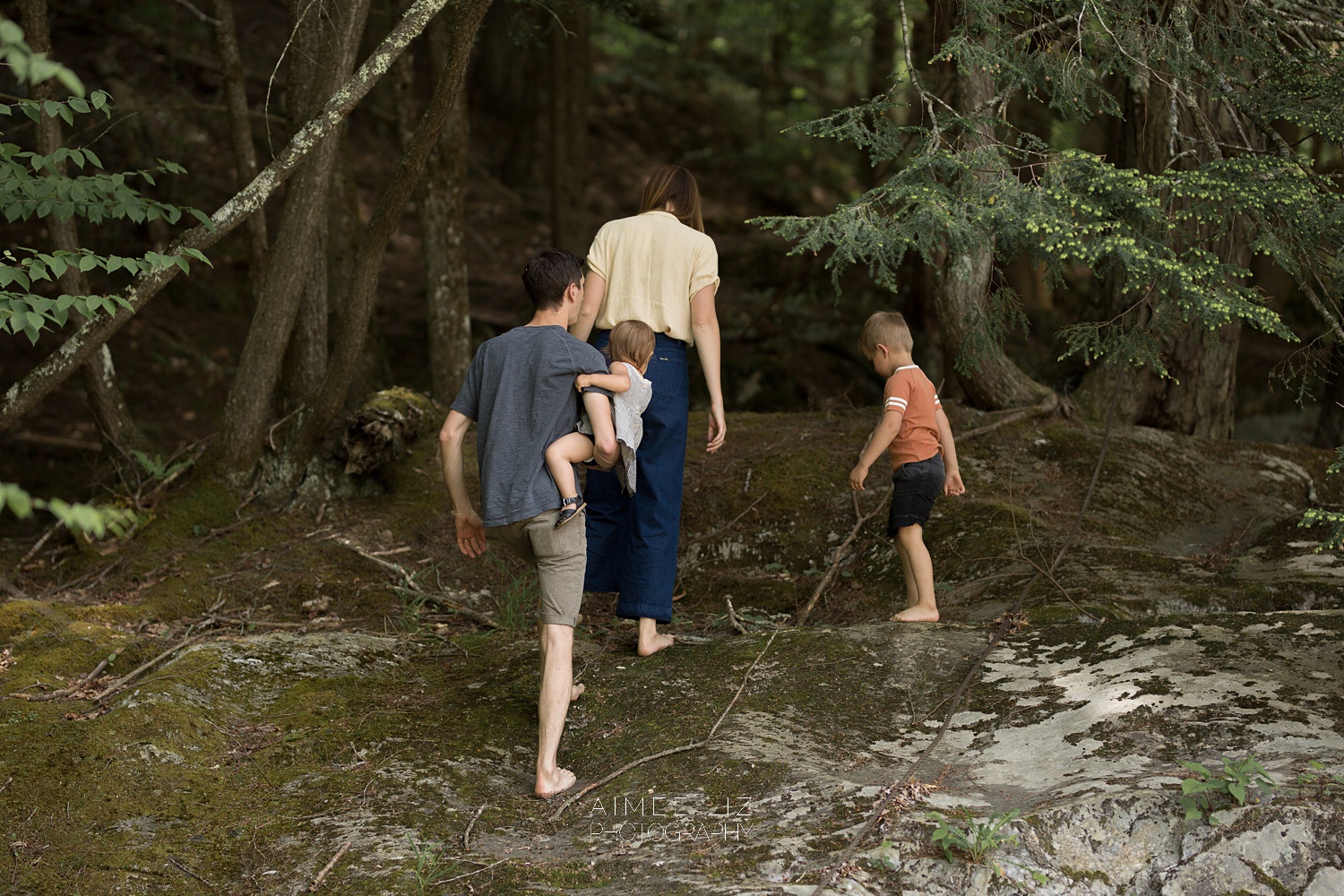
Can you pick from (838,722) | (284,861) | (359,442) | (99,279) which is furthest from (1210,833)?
(99,279)

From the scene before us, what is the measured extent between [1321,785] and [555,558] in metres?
2.43

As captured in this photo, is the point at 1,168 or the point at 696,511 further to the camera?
the point at 696,511

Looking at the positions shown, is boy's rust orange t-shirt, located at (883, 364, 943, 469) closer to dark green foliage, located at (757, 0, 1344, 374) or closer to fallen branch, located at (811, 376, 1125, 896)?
dark green foliage, located at (757, 0, 1344, 374)

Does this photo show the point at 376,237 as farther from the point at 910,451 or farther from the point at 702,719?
the point at 702,719

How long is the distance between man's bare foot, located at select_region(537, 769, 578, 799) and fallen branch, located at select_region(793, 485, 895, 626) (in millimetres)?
2212

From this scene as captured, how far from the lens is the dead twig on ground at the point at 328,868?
2.94 m

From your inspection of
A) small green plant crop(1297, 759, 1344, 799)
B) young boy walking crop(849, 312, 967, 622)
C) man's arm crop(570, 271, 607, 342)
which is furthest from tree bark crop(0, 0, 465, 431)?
small green plant crop(1297, 759, 1344, 799)

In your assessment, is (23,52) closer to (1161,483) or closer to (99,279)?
(1161,483)

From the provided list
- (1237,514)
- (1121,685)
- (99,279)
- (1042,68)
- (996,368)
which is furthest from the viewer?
(99,279)

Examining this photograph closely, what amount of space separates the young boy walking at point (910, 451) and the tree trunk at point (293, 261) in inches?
149

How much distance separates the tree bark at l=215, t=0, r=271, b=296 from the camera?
7215 millimetres

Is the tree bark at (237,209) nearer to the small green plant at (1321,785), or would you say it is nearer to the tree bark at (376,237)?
the tree bark at (376,237)

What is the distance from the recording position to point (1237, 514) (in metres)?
6.82

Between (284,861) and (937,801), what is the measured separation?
1965 millimetres
